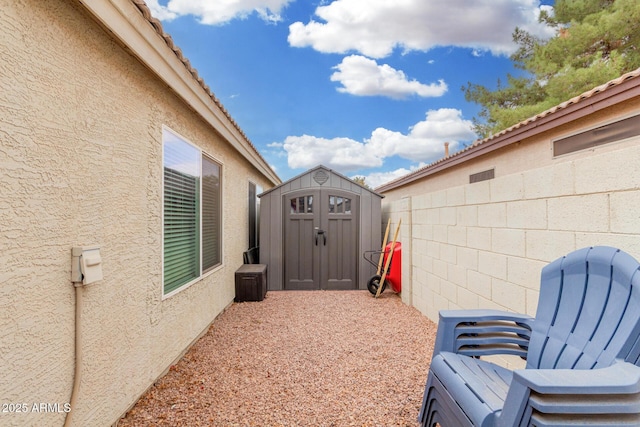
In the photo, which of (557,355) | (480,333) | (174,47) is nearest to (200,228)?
(174,47)

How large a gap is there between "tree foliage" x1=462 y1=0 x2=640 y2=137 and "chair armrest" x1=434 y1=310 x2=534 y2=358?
8613mm

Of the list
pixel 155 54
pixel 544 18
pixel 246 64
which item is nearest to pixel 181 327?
pixel 155 54

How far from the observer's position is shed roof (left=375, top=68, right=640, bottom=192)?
358 centimetres

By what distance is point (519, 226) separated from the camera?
9.27 ft

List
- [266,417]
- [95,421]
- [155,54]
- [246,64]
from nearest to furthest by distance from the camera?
[95,421], [266,417], [155,54], [246,64]

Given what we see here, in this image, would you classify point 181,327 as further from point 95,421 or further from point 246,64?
point 246,64

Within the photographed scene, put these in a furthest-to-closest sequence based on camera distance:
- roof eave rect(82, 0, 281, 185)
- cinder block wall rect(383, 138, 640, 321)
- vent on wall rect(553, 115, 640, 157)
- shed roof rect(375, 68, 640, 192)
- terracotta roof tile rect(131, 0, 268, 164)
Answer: vent on wall rect(553, 115, 640, 157)
shed roof rect(375, 68, 640, 192)
terracotta roof tile rect(131, 0, 268, 164)
roof eave rect(82, 0, 281, 185)
cinder block wall rect(383, 138, 640, 321)

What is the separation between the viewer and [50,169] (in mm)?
1757

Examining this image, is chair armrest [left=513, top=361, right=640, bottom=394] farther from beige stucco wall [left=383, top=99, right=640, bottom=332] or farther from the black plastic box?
the black plastic box

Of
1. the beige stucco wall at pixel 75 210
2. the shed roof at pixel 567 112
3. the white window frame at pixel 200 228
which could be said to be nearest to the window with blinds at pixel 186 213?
the white window frame at pixel 200 228

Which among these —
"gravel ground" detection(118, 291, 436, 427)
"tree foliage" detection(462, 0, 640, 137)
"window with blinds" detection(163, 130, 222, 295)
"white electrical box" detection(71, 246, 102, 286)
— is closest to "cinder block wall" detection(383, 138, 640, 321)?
"gravel ground" detection(118, 291, 436, 427)

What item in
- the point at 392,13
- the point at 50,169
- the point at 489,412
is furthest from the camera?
the point at 392,13

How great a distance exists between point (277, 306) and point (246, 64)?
256 inches

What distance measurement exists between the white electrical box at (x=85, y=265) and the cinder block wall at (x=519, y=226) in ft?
10.0
